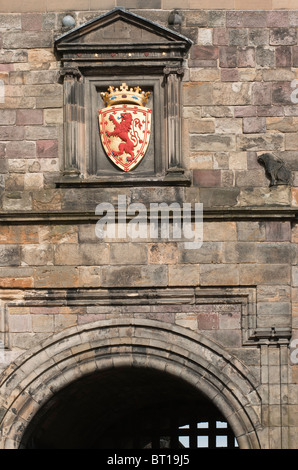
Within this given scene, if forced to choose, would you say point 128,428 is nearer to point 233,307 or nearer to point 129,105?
point 233,307

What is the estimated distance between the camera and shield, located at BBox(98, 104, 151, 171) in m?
14.1

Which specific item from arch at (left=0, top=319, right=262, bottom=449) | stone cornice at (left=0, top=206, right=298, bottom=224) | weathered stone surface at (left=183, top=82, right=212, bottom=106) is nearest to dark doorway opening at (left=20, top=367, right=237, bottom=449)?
arch at (left=0, top=319, right=262, bottom=449)

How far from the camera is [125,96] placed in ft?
46.2

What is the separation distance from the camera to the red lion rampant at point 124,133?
1405 centimetres

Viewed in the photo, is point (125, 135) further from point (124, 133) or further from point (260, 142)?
point (260, 142)

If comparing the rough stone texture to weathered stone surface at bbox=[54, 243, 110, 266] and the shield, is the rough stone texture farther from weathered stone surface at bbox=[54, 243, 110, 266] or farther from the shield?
the shield

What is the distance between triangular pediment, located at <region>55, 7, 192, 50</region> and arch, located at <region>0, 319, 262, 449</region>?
294 centimetres

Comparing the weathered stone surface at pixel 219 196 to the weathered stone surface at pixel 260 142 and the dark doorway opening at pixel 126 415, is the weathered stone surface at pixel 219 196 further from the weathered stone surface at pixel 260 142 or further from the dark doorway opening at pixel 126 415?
the dark doorway opening at pixel 126 415

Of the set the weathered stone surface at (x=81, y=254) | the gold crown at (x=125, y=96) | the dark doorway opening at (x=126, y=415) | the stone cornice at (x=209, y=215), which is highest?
the gold crown at (x=125, y=96)

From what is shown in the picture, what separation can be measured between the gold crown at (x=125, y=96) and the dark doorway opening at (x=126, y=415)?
2796 millimetres

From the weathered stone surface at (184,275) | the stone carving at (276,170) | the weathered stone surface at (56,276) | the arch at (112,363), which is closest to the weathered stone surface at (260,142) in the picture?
the stone carving at (276,170)

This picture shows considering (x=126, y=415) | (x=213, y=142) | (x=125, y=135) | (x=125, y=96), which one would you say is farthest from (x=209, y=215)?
(x=126, y=415)

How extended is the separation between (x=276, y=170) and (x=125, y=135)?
5.33 ft
